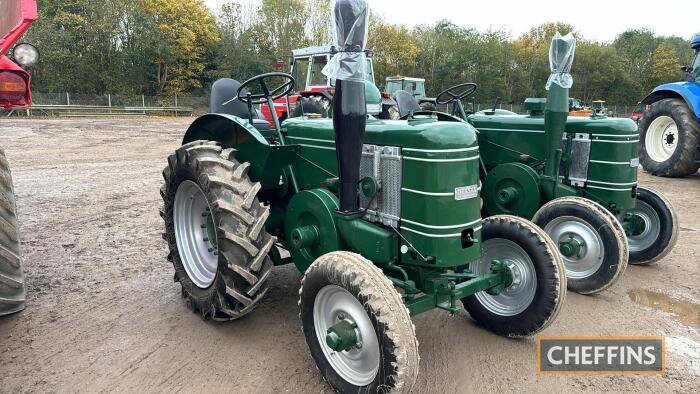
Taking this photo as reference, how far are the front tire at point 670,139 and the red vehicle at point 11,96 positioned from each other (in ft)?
33.3

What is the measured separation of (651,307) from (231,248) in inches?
131

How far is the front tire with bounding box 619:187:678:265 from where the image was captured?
191 inches

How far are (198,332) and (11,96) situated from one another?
6.11ft

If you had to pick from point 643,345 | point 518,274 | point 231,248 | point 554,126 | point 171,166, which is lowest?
point 643,345

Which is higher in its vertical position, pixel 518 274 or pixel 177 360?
pixel 518 274

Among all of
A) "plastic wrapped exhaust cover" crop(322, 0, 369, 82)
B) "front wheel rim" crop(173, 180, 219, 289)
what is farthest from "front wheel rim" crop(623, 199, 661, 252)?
"front wheel rim" crop(173, 180, 219, 289)

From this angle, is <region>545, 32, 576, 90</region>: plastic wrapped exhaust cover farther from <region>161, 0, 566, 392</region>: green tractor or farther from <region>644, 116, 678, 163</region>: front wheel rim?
<region>644, 116, 678, 163</region>: front wheel rim

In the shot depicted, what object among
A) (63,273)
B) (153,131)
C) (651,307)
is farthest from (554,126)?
(153,131)

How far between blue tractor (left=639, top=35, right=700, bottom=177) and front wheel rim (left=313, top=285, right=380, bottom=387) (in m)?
9.10

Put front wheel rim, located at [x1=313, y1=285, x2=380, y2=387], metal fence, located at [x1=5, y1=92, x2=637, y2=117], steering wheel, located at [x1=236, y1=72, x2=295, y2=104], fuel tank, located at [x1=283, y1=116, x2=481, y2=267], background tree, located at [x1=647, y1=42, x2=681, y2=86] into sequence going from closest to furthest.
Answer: front wheel rim, located at [x1=313, y1=285, x2=380, y2=387] < fuel tank, located at [x1=283, y1=116, x2=481, y2=267] < steering wheel, located at [x1=236, y1=72, x2=295, y2=104] < metal fence, located at [x1=5, y1=92, x2=637, y2=117] < background tree, located at [x1=647, y1=42, x2=681, y2=86]

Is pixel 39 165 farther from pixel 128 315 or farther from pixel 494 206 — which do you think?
pixel 494 206

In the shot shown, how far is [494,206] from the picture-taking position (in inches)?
189

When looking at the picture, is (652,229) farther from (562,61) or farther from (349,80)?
(349,80)

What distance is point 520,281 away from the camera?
3.39m
